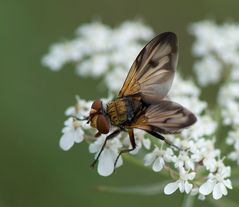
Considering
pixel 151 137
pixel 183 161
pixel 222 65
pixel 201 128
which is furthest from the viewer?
pixel 222 65

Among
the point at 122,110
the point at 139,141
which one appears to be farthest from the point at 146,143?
the point at 122,110

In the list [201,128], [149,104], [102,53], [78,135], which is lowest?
[78,135]

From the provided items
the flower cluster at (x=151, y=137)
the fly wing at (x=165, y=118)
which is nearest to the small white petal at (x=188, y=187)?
the flower cluster at (x=151, y=137)

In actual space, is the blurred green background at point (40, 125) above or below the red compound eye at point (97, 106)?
above

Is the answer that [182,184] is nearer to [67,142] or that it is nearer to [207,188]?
[207,188]

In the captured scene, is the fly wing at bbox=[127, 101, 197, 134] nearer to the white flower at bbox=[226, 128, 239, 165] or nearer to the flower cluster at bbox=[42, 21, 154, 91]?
the white flower at bbox=[226, 128, 239, 165]

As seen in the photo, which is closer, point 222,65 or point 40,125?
point 222,65

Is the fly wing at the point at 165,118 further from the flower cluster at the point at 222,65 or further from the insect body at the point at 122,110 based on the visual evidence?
the flower cluster at the point at 222,65
